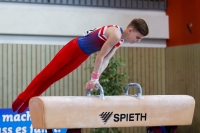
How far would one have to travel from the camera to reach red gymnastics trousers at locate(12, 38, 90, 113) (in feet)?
16.9

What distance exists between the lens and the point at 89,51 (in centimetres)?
516

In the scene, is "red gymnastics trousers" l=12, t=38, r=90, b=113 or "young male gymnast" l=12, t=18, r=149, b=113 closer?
"young male gymnast" l=12, t=18, r=149, b=113

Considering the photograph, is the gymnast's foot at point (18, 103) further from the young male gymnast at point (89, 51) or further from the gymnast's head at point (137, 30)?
the gymnast's head at point (137, 30)

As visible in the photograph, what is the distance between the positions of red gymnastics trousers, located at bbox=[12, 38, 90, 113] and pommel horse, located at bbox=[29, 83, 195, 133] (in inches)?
20.9

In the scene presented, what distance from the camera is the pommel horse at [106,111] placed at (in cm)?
448

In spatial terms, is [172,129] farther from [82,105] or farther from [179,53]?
[179,53]

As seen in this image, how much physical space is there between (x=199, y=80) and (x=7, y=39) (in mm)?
4676

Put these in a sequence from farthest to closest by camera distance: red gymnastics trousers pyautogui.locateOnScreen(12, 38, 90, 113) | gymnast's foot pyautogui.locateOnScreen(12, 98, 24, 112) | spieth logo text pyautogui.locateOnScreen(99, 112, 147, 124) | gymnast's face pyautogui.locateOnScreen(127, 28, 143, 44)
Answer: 1. gymnast's foot pyautogui.locateOnScreen(12, 98, 24, 112)
2. red gymnastics trousers pyautogui.locateOnScreen(12, 38, 90, 113)
3. gymnast's face pyautogui.locateOnScreen(127, 28, 143, 44)
4. spieth logo text pyautogui.locateOnScreen(99, 112, 147, 124)

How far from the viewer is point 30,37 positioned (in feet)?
33.4

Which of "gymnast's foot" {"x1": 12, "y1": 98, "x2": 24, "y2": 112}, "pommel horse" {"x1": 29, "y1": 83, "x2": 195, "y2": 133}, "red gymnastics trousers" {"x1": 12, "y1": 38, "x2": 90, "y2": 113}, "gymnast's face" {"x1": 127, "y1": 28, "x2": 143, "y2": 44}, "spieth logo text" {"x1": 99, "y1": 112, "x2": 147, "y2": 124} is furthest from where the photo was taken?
"gymnast's foot" {"x1": 12, "y1": 98, "x2": 24, "y2": 112}

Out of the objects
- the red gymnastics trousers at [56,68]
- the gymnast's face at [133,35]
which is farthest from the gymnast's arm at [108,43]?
the red gymnastics trousers at [56,68]

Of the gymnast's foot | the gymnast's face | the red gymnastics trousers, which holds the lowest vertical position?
the gymnast's foot

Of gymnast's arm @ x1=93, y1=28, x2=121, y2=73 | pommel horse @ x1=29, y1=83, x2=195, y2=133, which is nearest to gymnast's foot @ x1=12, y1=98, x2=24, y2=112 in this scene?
pommel horse @ x1=29, y1=83, x2=195, y2=133

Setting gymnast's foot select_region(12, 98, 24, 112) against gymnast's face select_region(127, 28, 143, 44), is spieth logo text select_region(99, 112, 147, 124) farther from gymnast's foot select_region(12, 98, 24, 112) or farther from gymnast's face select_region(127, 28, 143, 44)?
gymnast's foot select_region(12, 98, 24, 112)
